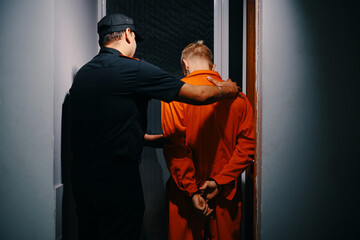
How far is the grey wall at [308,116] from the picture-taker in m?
0.92

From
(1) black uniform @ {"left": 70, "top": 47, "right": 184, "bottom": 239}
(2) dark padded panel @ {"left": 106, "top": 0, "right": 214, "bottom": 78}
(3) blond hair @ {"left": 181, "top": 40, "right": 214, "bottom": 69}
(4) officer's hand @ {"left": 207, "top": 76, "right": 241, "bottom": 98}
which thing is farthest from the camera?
(2) dark padded panel @ {"left": 106, "top": 0, "right": 214, "bottom": 78}

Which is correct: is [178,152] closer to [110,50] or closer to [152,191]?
[110,50]

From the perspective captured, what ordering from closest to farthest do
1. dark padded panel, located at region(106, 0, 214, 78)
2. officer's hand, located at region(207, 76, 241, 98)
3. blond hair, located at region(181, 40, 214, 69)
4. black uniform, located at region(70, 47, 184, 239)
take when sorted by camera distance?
black uniform, located at region(70, 47, 184, 239)
officer's hand, located at region(207, 76, 241, 98)
blond hair, located at region(181, 40, 214, 69)
dark padded panel, located at region(106, 0, 214, 78)

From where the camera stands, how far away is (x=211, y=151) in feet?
3.67

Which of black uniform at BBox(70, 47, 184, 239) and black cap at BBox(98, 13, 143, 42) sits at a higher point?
black cap at BBox(98, 13, 143, 42)

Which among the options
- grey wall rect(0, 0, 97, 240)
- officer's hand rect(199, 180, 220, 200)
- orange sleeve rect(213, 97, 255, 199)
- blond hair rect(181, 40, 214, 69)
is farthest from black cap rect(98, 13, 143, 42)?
officer's hand rect(199, 180, 220, 200)

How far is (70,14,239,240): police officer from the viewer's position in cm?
88

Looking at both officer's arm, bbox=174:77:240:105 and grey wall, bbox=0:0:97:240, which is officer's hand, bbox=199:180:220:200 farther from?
grey wall, bbox=0:0:97:240

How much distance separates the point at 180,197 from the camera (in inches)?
44.5

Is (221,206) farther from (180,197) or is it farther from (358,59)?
(358,59)

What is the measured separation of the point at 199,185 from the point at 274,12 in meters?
0.99

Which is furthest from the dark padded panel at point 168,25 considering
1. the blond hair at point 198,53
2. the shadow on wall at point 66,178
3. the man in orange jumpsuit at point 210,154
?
the shadow on wall at point 66,178

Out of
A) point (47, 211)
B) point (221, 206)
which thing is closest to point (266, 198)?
point (221, 206)

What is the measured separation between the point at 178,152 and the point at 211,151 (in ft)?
0.67
